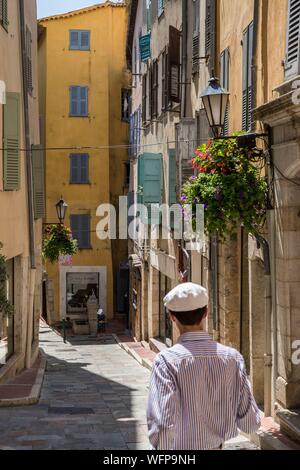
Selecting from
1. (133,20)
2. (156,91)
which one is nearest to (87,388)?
(156,91)

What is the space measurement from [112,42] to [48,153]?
6.28 metres

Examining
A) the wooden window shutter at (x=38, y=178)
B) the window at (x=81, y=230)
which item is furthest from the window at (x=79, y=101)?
the wooden window shutter at (x=38, y=178)

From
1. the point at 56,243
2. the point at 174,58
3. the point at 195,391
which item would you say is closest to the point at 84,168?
the point at 56,243

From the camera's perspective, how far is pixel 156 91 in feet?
75.8

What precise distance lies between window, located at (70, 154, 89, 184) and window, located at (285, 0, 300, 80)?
27603mm

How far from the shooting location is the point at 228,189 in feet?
31.6

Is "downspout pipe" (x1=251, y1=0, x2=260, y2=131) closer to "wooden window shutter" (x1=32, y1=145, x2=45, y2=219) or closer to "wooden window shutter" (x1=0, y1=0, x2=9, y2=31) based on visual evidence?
"wooden window shutter" (x1=0, y1=0, x2=9, y2=31)

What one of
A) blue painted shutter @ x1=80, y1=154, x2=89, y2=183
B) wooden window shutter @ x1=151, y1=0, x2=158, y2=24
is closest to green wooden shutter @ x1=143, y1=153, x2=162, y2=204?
wooden window shutter @ x1=151, y1=0, x2=158, y2=24

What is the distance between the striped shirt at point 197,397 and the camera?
4332 mm

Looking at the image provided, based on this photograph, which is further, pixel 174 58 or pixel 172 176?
pixel 172 176

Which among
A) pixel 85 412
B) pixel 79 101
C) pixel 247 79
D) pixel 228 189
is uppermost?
pixel 79 101

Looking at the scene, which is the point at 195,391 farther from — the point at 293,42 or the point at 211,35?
the point at 211,35

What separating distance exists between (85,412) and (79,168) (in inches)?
996

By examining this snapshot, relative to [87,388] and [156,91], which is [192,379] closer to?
[87,388]
